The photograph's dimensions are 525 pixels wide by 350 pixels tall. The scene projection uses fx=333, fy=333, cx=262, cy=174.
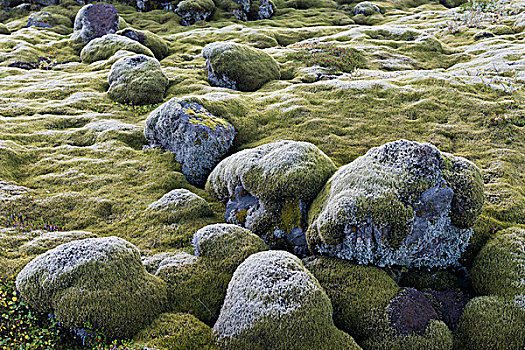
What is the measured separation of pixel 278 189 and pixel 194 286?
13.8 feet

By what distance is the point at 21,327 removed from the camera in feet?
24.0

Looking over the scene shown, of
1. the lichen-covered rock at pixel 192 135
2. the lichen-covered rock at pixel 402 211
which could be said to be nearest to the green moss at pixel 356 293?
the lichen-covered rock at pixel 402 211

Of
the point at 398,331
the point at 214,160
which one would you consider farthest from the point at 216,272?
the point at 214,160

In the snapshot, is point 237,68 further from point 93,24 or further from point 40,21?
point 40,21

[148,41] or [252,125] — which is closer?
[252,125]

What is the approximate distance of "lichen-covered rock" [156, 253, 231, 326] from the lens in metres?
8.52

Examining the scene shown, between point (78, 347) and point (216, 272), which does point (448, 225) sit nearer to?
point (216, 272)

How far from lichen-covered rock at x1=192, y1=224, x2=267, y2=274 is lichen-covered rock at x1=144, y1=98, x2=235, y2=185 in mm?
5593

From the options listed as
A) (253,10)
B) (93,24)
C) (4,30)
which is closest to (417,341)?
(93,24)

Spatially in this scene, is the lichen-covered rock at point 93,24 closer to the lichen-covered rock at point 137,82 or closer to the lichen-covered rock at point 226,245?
the lichen-covered rock at point 137,82

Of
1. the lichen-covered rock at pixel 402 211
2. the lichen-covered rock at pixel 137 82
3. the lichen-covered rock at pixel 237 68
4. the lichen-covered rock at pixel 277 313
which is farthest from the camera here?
the lichen-covered rock at pixel 237 68

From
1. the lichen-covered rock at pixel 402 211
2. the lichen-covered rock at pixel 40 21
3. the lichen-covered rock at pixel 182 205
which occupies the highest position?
the lichen-covered rock at pixel 40 21

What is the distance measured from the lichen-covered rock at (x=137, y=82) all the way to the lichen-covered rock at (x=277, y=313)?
61.0ft

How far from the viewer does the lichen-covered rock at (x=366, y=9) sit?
195 feet
